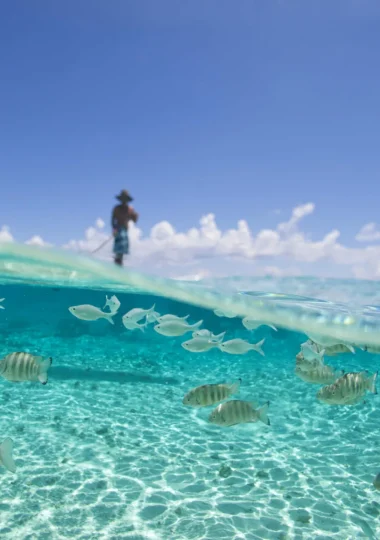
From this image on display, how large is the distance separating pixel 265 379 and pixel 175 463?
11040 mm

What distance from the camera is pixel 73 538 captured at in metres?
6.28

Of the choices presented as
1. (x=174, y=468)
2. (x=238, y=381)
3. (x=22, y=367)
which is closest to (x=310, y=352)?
(x=238, y=381)

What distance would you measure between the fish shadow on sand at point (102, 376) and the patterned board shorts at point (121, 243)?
8.14 meters

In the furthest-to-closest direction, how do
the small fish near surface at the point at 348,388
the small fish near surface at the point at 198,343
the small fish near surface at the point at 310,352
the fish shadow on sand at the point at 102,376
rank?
1. the fish shadow on sand at the point at 102,376
2. the small fish near surface at the point at 198,343
3. the small fish near surface at the point at 310,352
4. the small fish near surface at the point at 348,388

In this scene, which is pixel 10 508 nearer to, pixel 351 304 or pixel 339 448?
pixel 339 448

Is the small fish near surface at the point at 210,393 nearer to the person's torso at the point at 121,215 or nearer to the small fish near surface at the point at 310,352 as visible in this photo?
the small fish near surface at the point at 310,352

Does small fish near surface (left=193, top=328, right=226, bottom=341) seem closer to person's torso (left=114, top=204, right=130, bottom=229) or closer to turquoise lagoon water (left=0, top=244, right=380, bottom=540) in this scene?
turquoise lagoon water (left=0, top=244, right=380, bottom=540)

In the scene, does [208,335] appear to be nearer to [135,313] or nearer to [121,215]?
[135,313]

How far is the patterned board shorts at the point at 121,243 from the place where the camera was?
9.99 meters

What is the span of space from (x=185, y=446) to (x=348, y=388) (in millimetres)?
5265

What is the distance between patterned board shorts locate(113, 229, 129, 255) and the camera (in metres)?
9.99

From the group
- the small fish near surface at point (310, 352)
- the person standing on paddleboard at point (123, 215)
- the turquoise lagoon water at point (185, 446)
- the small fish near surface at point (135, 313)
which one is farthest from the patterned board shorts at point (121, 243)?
the small fish near surface at point (310, 352)

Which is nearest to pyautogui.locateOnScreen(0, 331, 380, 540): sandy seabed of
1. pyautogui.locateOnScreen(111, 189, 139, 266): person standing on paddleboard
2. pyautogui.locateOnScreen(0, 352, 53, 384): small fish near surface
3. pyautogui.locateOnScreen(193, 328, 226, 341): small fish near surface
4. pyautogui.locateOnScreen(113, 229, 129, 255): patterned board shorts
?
pyautogui.locateOnScreen(0, 352, 53, 384): small fish near surface

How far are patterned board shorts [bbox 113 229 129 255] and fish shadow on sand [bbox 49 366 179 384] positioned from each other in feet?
26.7
